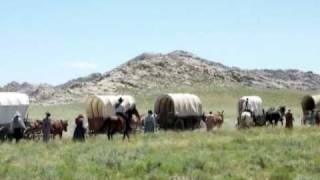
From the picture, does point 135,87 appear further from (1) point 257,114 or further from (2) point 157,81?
(1) point 257,114

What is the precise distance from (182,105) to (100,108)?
597 centimetres

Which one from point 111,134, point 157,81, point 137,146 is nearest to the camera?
point 137,146

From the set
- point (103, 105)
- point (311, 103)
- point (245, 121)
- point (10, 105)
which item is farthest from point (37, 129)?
point (311, 103)

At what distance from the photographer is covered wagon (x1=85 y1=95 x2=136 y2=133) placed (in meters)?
38.1

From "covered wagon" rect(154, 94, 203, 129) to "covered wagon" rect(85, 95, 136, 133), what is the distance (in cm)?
376

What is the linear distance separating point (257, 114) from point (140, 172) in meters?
28.4

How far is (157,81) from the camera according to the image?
443 feet

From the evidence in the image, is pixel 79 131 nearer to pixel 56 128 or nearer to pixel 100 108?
pixel 56 128

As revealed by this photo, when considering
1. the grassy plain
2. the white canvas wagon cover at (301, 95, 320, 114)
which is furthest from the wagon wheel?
the white canvas wagon cover at (301, 95, 320, 114)

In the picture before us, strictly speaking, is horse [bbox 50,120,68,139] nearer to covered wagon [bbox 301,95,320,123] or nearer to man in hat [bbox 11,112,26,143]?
man in hat [bbox 11,112,26,143]

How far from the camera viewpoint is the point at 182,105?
42.1 meters

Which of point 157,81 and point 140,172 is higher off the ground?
point 157,81

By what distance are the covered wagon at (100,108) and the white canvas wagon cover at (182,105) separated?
12.3ft

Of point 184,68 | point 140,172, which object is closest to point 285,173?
point 140,172
